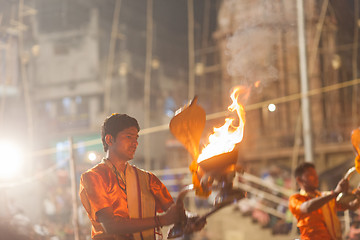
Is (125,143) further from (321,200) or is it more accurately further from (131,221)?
(321,200)

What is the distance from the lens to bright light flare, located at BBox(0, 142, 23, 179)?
18.5 meters

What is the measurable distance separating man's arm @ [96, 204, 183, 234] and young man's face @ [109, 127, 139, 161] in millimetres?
323

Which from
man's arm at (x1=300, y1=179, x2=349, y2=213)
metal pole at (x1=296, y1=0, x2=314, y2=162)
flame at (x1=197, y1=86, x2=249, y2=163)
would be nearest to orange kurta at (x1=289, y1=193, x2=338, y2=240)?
man's arm at (x1=300, y1=179, x2=349, y2=213)

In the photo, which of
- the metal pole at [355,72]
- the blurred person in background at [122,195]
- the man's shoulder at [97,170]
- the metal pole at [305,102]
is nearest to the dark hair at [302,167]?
the blurred person in background at [122,195]

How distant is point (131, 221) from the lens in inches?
89.5

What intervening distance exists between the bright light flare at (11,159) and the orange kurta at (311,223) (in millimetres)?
15154

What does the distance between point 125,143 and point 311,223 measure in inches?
75.9

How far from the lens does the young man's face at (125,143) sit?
242cm

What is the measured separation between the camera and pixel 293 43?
18.8 m

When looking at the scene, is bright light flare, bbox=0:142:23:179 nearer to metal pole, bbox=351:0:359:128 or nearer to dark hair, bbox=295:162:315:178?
metal pole, bbox=351:0:359:128

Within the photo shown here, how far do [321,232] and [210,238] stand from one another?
7805 millimetres

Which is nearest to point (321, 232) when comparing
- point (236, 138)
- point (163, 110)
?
point (236, 138)

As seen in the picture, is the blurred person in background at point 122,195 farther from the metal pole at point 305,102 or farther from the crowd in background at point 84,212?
the metal pole at point 305,102

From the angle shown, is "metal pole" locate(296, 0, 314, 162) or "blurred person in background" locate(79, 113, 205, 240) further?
"metal pole" locate(296, 0, 314, 162)
